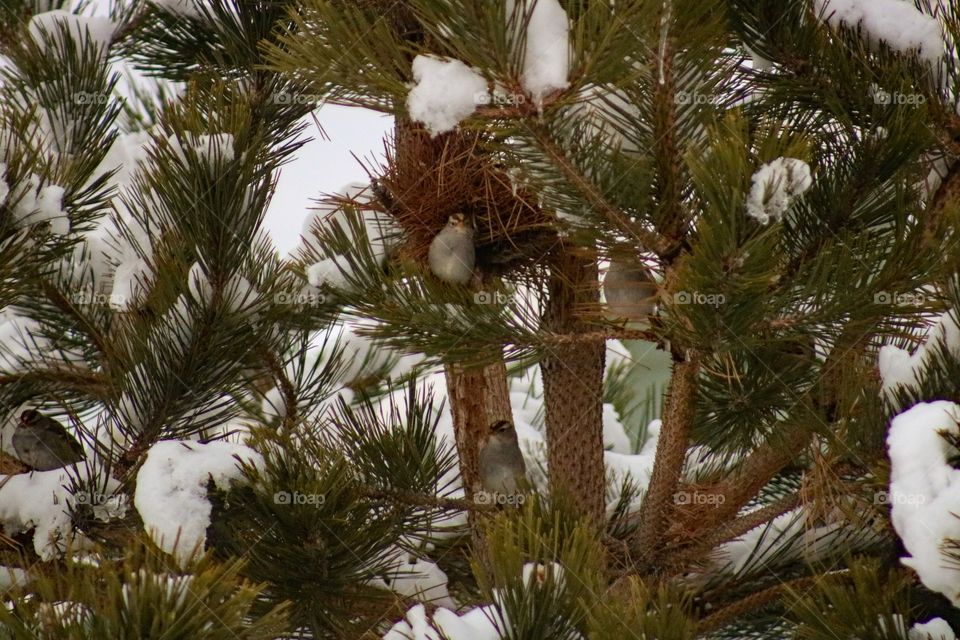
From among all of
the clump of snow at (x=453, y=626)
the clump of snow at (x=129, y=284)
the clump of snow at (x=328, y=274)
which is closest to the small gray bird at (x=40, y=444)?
the clump of snow at (x=129, y=284)

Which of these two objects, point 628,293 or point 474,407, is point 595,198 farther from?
point 474,407

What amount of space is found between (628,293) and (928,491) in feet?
→ 1.49

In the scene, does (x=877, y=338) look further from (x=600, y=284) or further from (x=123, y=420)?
(x=123, y=420)

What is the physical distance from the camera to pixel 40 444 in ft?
4.90

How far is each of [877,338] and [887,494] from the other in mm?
390

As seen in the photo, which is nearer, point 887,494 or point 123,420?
point 887,494

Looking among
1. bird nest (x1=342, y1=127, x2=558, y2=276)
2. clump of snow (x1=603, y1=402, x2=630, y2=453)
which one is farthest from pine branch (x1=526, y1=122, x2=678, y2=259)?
clump of snow (x1=603, y1=402, x2=630, y2=453)

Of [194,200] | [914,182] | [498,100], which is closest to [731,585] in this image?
[914,182]

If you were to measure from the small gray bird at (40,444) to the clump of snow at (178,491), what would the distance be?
286 mm

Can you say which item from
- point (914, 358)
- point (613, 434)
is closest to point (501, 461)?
point (914, 358)

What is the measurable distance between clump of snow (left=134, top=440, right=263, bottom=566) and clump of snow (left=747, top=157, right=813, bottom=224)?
0.75m

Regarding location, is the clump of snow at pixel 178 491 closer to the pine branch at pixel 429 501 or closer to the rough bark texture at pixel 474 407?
the pine branch at pixel 429 501

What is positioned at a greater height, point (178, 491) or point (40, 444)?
point (40, 444)

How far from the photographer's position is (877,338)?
147cm
